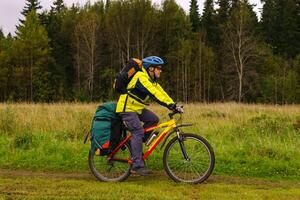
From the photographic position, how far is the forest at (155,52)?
51812mm

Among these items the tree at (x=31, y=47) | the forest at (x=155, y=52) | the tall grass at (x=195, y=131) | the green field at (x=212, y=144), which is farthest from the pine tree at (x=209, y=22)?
the green field at (x=212, y=144)

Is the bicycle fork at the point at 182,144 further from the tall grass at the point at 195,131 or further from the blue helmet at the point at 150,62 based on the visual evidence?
the blue helmet at the point at 150,62

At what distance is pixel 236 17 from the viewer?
52.1 metres

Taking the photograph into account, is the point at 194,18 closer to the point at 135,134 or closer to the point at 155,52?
the point at 155,52

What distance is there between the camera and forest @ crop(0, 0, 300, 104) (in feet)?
170

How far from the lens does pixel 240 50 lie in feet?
169

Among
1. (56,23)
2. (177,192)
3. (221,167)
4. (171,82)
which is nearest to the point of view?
(177,192)

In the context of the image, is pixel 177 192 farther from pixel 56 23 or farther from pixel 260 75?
pixel 56 23

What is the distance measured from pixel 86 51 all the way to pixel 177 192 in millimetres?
50266

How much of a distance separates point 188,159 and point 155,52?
162 feet

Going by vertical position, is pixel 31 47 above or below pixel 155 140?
above

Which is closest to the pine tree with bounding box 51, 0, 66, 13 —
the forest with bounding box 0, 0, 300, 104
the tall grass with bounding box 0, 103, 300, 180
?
the forest with bounding box 0, 0, 300, 104

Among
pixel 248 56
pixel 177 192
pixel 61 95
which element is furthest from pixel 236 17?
pixel 177 192

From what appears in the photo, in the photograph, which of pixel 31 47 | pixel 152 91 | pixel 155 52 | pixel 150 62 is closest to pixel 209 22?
pixel 155 52
